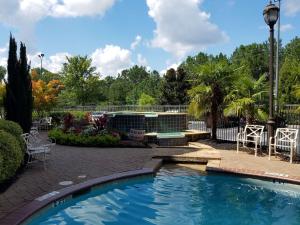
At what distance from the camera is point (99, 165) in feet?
31.6

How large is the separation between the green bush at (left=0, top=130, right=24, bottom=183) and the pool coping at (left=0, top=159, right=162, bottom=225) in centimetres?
107

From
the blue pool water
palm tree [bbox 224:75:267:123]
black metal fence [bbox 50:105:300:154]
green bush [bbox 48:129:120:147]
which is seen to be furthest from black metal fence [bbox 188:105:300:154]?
green bush [bbox 48:129:120:147]

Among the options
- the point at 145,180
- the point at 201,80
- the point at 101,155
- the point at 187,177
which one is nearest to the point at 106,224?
the point at 145,180

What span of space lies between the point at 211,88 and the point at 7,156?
828 cm

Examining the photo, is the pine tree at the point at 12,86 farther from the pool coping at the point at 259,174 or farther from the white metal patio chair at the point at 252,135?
the white metal patio chair at the point at 252,135

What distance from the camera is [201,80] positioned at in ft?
45.1

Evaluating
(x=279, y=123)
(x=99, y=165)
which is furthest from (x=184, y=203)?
(x=279, y=123)

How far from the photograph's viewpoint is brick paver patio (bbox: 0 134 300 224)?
690 centimetres

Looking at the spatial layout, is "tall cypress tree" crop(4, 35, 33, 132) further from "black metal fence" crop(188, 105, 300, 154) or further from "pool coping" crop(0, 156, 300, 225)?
"black metal fence" crop(188, 105, 300, 154)

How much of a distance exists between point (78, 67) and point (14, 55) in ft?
85.4

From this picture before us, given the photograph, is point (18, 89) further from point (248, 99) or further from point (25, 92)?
point (248, 99)

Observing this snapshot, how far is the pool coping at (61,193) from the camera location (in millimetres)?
5363

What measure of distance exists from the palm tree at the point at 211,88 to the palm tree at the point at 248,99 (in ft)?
2.99

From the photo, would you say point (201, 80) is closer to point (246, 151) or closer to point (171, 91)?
point (246, 151)
